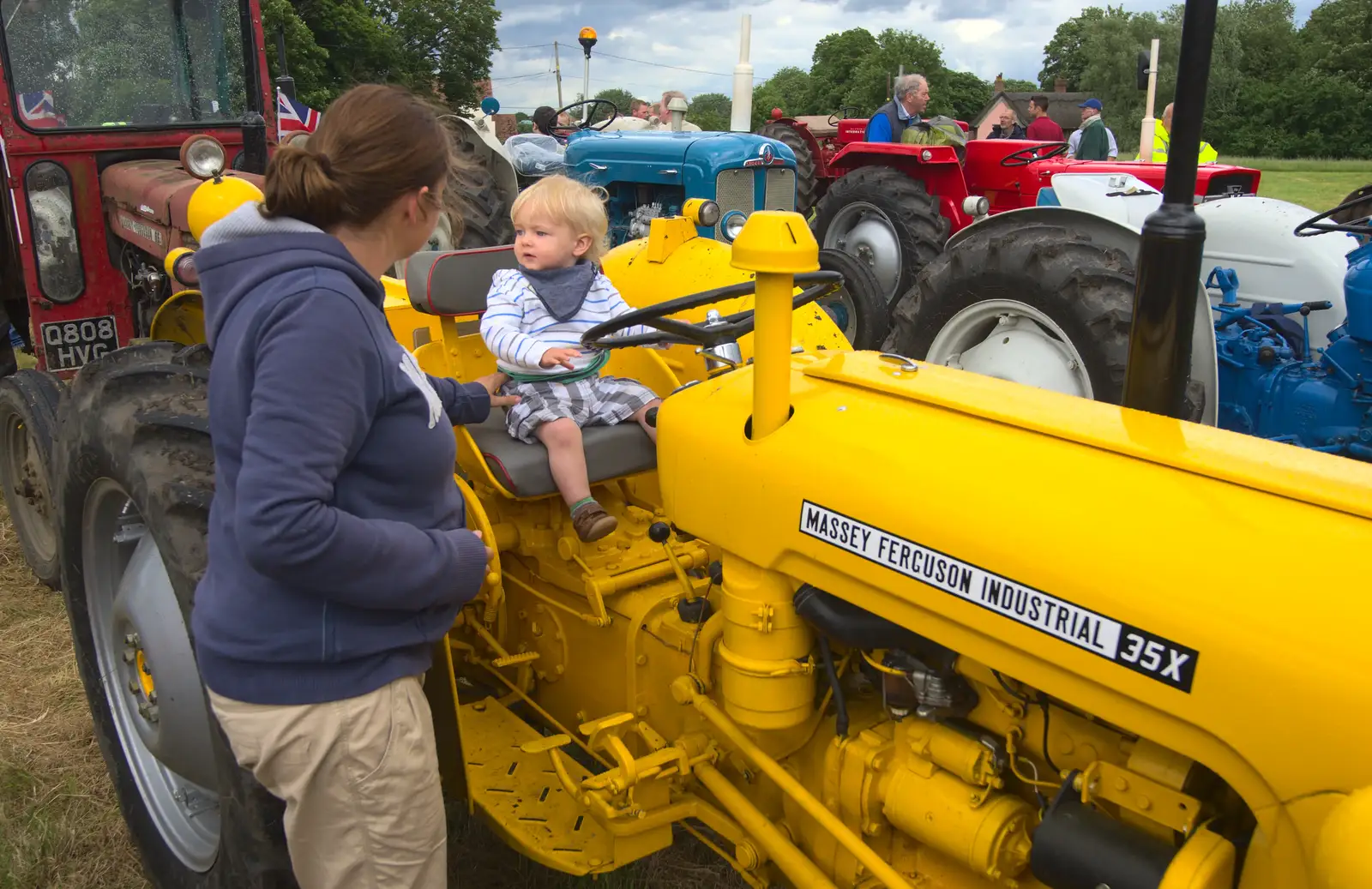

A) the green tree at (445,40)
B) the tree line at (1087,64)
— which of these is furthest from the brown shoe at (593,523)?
the green tree at (445,40)

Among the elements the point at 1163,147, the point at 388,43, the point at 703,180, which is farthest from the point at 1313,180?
the point at 388,43

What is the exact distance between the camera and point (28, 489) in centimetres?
387

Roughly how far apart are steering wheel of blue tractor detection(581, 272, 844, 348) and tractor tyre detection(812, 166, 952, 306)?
5270 mm

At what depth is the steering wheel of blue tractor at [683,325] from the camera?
6.31ft

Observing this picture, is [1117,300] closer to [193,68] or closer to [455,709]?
[455,709]

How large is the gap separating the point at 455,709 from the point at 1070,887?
123cm

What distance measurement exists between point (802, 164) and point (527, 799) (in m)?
8.01

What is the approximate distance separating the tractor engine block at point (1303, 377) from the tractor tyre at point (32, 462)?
439 centimetres

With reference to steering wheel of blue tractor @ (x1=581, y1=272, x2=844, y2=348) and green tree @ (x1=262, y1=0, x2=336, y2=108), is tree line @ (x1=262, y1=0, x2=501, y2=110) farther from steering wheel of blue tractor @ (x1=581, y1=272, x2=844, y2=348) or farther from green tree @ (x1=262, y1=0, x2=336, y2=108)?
steering wheel of blue tractor @ (x1=581, y1=272, x2=844, y2=348)

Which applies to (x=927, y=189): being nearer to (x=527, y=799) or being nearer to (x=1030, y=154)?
(x=1030, y=154)

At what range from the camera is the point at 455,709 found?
2.17 metres

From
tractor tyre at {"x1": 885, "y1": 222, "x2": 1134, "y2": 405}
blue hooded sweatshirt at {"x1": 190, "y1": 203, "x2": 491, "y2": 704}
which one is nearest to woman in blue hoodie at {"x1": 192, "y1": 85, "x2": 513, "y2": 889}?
blue hooded sweatshirt at {"x1": 190, "y1": 203, "x2": 491, "y2": 704}

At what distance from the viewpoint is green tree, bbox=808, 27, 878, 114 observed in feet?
133

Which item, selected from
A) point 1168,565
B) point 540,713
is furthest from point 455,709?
point 1168,565
